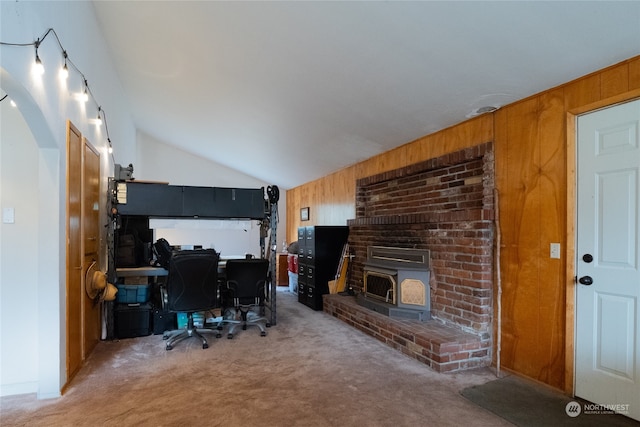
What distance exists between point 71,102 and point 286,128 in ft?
8.19

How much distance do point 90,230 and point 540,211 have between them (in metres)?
3.92

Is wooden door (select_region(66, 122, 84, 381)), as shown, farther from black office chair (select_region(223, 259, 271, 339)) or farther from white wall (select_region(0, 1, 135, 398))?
black office chair (select_region(223, 259, 271, 339))

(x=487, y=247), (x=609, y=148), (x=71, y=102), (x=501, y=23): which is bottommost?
(x=487, y=247)

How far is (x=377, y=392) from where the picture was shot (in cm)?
254

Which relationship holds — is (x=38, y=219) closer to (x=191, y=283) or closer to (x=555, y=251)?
(x=191, y=283)

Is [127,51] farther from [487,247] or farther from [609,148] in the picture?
[609,148]

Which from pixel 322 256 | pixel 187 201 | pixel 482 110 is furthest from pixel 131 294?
pixel 482 110

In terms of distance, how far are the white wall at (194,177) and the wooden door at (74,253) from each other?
A: 4.88 meters

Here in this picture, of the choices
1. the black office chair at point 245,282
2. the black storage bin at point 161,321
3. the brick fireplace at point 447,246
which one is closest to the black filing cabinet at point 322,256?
the brick fireplace at point 447,246

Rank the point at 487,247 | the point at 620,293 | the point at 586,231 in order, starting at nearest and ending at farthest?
1. the point at 620,293
2. the point at 586,231
3. the point at 487,247

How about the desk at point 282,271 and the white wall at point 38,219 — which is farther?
the desk at point 282,271

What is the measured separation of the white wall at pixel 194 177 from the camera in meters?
8.04

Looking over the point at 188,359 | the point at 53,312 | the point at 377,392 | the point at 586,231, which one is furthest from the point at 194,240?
the point at 586,231

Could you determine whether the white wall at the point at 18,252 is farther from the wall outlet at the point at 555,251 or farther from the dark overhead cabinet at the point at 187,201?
the wall outlet at the point at 555,251
